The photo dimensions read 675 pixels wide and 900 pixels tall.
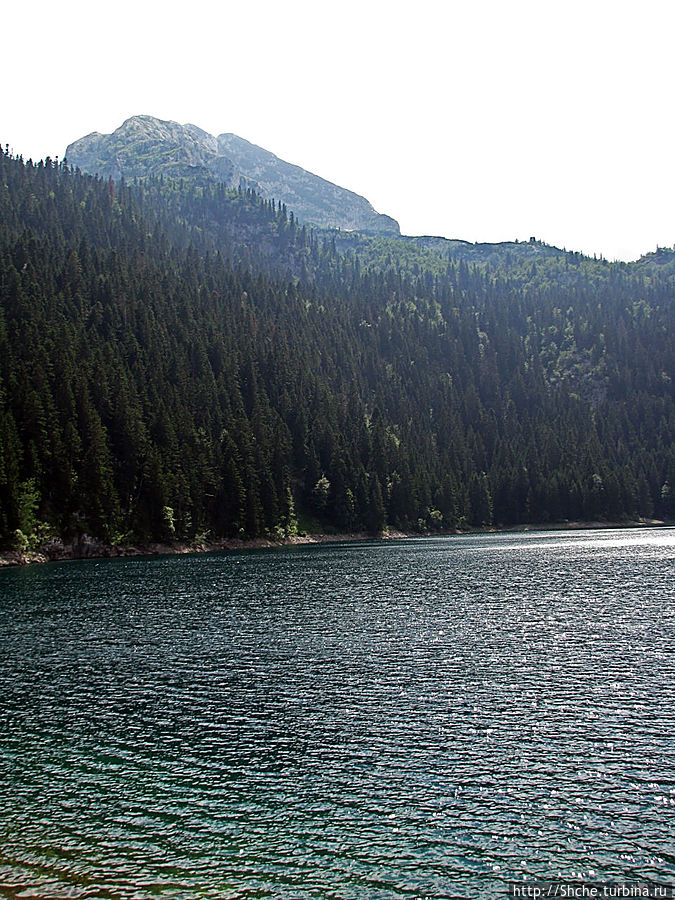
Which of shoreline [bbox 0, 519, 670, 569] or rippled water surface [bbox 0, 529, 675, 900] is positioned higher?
shoreline [bbox 0, 519, 670, 569]

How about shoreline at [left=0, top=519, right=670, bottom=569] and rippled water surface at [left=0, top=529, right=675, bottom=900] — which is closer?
rippled water surface at [left=0, top=529, right=675, bottom=900]

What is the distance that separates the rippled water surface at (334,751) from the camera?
66.3 ft

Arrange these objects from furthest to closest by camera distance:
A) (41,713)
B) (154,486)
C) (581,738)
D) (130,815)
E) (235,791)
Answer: (154,486) → (41,713) → (581,738) → (235,791) → (130,815)

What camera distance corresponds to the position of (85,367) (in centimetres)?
15575

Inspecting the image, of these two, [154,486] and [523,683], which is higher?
[154,486]

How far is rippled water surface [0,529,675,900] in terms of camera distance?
795 inches

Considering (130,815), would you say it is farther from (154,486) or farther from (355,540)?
(355,540)

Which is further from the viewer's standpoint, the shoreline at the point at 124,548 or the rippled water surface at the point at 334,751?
the shoreline at the point at 124,548

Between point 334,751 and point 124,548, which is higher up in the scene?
point 124,548

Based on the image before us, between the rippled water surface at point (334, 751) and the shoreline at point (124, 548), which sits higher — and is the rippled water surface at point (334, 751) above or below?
below

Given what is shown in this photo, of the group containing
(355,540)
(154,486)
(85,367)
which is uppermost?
(85,367)

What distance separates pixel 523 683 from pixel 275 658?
16404 millimetres

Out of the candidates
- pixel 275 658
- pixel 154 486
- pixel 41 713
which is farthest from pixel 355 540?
pixel 41 713

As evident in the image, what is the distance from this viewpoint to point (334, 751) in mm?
29656
